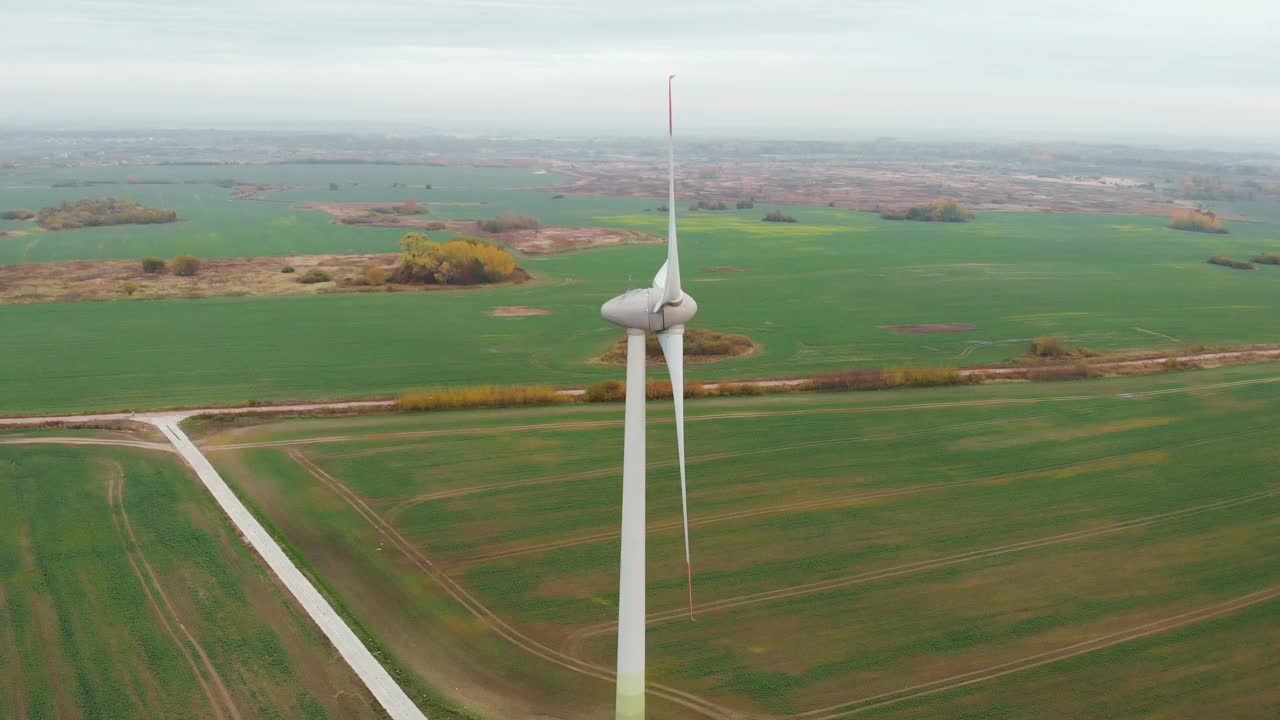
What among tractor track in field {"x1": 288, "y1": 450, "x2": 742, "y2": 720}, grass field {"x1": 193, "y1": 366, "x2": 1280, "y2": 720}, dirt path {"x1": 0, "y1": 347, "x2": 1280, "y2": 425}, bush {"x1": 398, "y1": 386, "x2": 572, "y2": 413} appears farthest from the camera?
bush {"x1": 398, "y1": 386, "x2": 572, "y2": 413}

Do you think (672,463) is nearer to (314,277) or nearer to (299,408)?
(299,408)

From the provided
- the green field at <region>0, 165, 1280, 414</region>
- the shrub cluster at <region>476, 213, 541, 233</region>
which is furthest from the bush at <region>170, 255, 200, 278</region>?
the shrub cluster at <region>476, 213, 541, 233</region>

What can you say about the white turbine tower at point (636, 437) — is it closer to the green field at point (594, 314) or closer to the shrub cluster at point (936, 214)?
the green field at point (594, 314)

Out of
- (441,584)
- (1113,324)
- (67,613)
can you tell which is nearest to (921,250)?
(1113,324)

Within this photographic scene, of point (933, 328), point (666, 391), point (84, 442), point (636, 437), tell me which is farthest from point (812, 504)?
point (933, 328)

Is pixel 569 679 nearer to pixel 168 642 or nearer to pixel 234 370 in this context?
pixel 168 642

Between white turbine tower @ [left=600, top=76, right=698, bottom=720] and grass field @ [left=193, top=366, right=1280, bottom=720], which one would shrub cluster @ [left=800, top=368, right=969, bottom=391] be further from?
white turbine tower @ [left=600, top=76, right=698, bottom=720]
